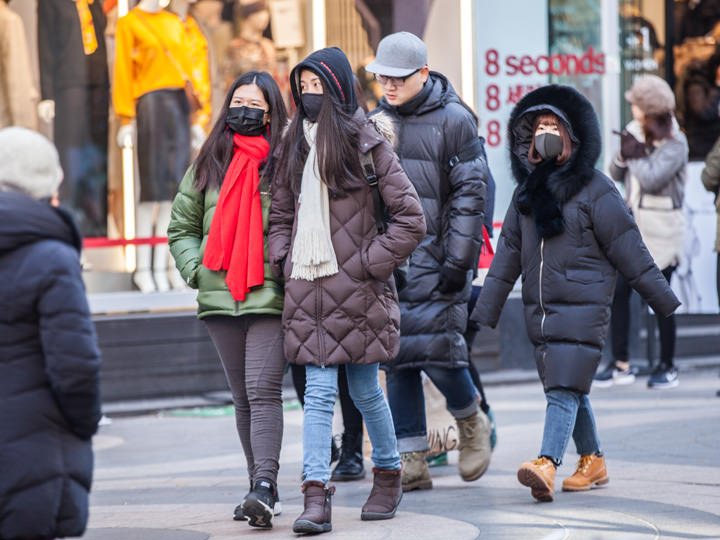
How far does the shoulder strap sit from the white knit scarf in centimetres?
18

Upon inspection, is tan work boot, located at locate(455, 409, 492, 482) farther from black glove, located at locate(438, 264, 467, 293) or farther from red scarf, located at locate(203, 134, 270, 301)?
red scarf, located at locate(203, 134, 270, 301)

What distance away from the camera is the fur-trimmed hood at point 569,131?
6.21 metres

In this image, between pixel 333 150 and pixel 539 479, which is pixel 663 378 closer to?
pixel 539 479

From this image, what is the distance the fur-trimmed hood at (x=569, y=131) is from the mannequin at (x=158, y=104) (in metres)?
4.72

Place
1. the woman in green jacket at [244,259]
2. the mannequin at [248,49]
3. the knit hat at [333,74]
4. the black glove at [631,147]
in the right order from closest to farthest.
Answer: the knit hat at [333,74]
the woman in green jacket at [244,259]
the black glove at [631,147]
the mannequin at [248,49]

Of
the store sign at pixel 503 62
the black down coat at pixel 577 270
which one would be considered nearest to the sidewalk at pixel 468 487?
the black down coat at pixel 577 270

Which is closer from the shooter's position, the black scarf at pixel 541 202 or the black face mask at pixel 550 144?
the black scarf at pixel 541 202

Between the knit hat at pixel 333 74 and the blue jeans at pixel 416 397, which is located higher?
the knit hat at pixel 333 74

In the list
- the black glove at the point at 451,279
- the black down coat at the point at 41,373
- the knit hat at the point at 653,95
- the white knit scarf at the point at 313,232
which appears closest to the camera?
the black down coat at the point at 41,373

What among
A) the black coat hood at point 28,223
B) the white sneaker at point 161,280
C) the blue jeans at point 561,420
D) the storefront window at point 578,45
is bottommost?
the blue jeans at point 561,420

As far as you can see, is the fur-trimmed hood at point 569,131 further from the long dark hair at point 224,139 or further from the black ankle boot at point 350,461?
the black ankle boot at point 350,461

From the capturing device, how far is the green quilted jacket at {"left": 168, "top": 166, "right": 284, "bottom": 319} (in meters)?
5.73

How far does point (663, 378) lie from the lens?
10203mm

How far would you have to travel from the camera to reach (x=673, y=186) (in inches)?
397
